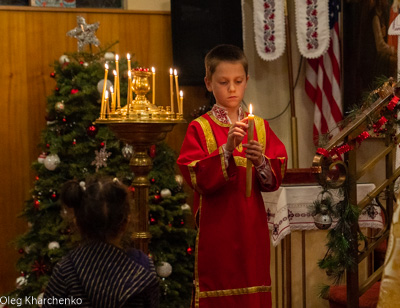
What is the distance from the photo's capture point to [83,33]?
18.0 feet

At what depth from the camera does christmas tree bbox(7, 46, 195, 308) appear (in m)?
5.15

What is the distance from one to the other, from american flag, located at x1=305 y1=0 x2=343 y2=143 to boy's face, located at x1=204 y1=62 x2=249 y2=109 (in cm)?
289

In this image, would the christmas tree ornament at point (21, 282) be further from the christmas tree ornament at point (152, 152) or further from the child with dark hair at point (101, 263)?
the child with dark hair at point (101, 263)

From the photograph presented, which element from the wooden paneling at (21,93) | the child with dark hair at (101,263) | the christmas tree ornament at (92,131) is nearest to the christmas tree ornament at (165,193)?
the christmas tree ornament at (92,131)

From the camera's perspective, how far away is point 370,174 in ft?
18.4

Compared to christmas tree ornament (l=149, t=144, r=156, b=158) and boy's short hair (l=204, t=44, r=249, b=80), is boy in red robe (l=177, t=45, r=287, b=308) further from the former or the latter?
christmas tree ornament (l=149, t=144, r=156, b=158)

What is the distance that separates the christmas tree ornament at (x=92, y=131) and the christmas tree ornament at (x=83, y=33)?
737 mm

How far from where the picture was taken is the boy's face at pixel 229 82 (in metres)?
3.36

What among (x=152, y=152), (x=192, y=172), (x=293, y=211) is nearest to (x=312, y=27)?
(x=152, y=152)

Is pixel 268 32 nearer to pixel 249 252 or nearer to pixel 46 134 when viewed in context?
pixel 46 134

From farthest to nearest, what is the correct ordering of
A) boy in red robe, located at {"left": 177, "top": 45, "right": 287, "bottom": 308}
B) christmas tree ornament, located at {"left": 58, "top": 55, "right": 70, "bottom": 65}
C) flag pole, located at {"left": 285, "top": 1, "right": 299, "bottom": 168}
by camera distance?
flag pole, located at {"left": 285, "top": 1, "right": 299, "bottom": 168}, christmas tree ornament, located at {"left": 58, "top": 55, "right": 70, "bottom": 65}, boy in red robe, located at {"left": 177, "top": 45, "right": 287, "bottom": 308}

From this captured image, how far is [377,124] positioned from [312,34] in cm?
283

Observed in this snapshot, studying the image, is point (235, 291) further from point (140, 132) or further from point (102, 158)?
point (102, 158)

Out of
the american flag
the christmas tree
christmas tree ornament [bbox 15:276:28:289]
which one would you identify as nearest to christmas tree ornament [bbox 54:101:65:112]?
the christmas tree
